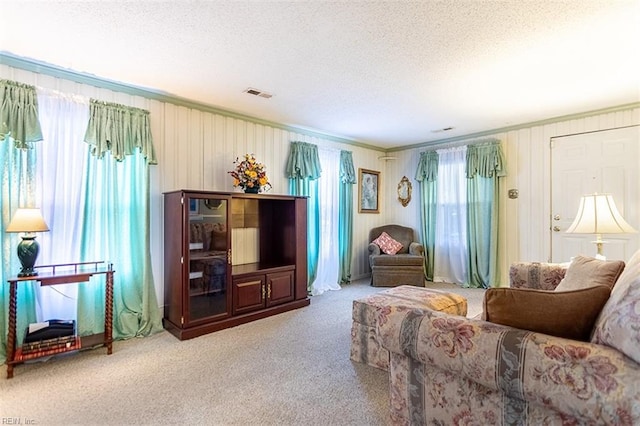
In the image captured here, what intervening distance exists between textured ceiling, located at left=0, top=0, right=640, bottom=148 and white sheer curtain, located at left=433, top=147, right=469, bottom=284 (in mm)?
1529

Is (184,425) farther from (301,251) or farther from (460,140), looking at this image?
(460,140)

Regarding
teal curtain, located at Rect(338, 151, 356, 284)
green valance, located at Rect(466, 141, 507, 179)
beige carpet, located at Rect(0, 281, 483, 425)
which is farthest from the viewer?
teal curtain, located at Rect(338, 151, 356, 284)

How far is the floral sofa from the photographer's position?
983mm

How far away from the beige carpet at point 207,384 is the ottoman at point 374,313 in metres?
0.09

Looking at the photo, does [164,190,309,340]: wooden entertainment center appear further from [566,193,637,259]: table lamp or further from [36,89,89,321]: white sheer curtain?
[566,193,637,259]: table lamp

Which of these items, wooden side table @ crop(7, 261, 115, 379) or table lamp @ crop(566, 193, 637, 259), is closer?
wooden side table @ crop(7, 261, 115, 379)

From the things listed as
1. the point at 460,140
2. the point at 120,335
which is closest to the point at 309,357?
the point at 120,335

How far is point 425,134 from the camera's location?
4.95 m

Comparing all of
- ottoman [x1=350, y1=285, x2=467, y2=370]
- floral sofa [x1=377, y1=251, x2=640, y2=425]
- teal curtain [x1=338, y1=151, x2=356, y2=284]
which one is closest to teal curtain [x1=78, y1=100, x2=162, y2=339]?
ottoman [x1=350, y1=285, x2=467, y2=370]

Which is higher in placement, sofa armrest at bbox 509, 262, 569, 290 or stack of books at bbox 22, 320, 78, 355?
sofa armrest at bbox 509, 262, 569, 290

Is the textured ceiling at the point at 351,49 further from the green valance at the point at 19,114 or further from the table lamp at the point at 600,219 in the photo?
the table lamp at the point at 600,219

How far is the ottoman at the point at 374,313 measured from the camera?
2387 millimetres

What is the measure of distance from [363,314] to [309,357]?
1.89 ft

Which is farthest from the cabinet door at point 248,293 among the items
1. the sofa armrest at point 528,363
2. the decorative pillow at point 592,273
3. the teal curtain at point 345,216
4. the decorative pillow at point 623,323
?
the decorative pillow at point 623,323
